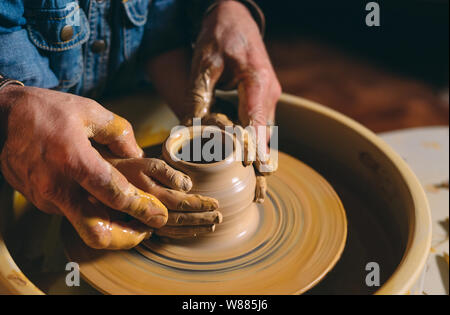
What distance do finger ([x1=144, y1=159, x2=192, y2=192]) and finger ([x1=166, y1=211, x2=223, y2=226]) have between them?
2.5 inches

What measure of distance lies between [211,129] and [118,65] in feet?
2.05

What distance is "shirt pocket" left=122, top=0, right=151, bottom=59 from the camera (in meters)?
1.49

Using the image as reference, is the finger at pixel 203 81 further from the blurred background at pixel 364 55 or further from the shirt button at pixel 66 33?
the blurred background at pixel 364 55

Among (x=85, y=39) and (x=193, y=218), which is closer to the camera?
(x=193, y=218)

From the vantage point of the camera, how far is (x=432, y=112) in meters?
3.02

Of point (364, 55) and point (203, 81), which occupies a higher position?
point (203, 81)

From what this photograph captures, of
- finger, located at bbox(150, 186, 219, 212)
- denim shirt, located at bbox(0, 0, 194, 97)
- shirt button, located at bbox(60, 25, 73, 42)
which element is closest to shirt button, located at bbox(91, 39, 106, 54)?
denim shirt, located at bbox(0, 0, 194, 97)

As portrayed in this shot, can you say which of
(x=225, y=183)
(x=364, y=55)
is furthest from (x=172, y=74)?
(x=364, y=55)

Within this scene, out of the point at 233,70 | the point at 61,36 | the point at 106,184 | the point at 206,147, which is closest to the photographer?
the point at 106,184

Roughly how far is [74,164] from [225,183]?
1.11ft

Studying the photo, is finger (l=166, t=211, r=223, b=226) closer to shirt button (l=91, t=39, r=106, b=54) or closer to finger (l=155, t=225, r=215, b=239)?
finger (l=155, t=225, r=215, b=239)

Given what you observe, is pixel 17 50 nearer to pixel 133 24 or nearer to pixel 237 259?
pixel 133 24

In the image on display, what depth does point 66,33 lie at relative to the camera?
133cm
